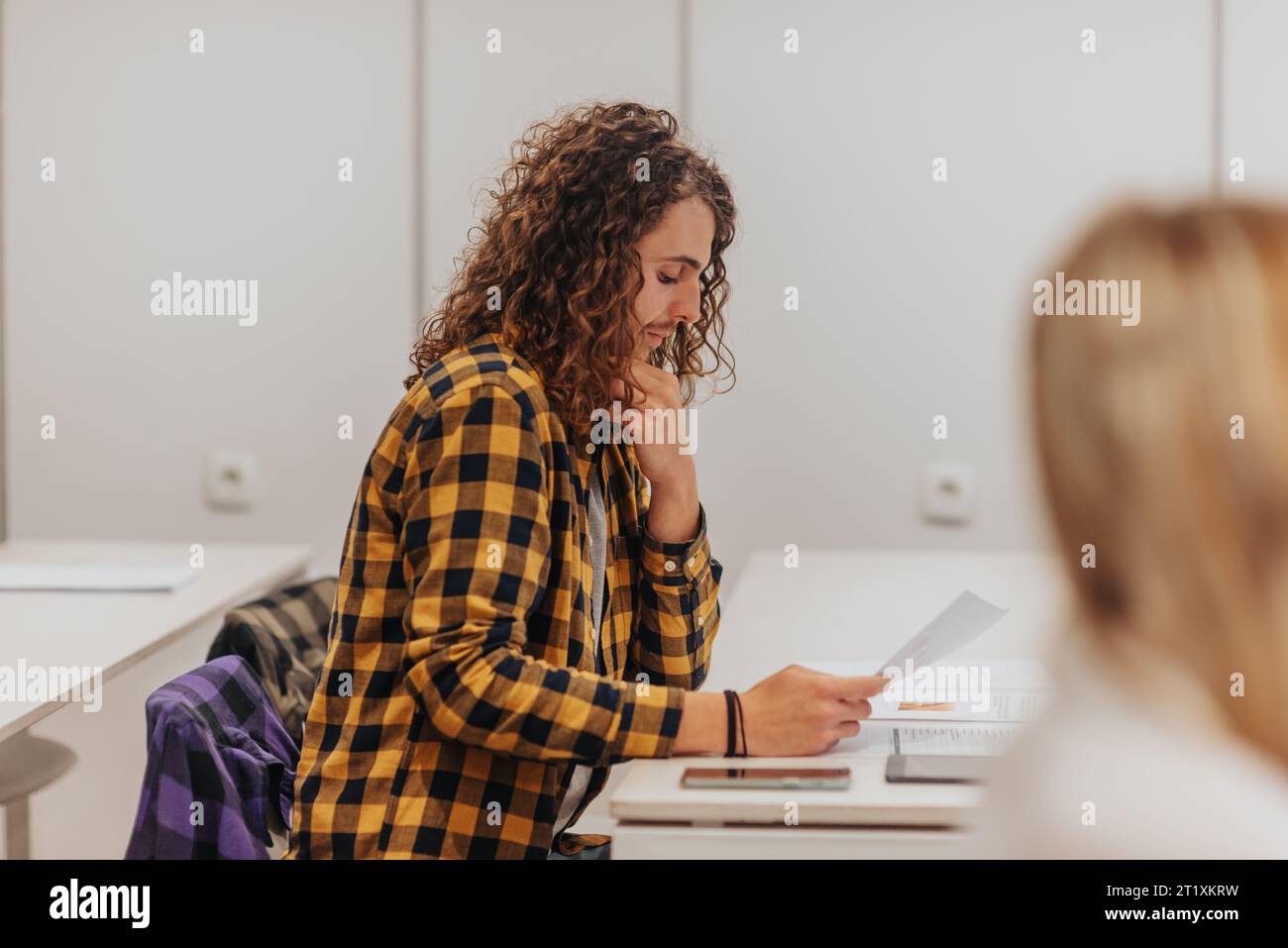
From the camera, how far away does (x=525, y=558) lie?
105 centimetres

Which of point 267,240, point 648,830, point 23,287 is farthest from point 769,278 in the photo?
point 648,830

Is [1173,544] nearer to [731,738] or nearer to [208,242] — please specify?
[731,738]

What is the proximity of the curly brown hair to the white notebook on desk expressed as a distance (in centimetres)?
91

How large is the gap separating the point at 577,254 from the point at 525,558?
329mm

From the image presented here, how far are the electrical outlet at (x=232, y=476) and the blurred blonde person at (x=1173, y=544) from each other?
2071 millimetres

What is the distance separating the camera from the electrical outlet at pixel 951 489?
2.38 meters

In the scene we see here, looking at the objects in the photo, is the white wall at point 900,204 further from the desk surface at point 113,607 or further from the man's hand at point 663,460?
the man's hand at point 663,460

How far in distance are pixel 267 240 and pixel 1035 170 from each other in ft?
4.71

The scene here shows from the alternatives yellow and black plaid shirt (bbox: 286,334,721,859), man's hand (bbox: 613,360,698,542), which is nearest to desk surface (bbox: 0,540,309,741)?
yellow and black plaid shirt (bbox: 286,334,721,859)

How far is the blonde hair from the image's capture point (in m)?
0.60

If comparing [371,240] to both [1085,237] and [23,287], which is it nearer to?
[23,287]

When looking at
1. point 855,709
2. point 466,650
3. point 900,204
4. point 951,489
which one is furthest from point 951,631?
point 900,204

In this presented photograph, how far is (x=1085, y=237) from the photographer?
0.66m
